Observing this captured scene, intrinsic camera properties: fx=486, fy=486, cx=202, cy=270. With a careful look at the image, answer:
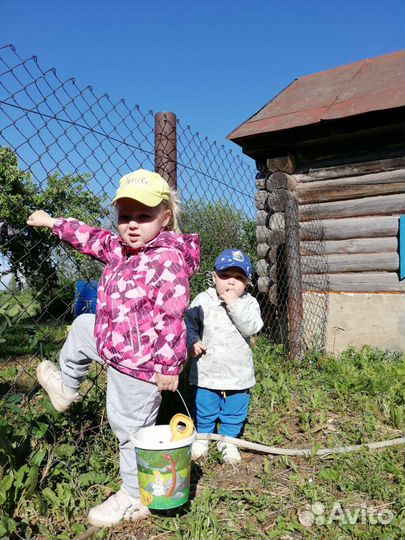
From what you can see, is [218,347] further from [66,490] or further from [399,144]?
[399,144]

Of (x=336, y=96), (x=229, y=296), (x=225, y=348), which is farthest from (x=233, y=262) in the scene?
(x=336, y=96)

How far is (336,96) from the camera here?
18.1 feet

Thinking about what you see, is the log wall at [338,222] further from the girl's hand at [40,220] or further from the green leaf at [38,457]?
the green leaf at [38,457]

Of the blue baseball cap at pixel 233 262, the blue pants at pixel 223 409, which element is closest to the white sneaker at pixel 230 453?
the blue pants at pixel 223 409

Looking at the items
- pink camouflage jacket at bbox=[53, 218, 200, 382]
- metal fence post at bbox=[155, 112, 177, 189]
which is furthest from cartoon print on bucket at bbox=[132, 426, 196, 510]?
metal fence post at bbox=[155, 112, 177, 189]

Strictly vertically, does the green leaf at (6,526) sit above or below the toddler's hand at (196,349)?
below

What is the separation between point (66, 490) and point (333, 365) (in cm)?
309

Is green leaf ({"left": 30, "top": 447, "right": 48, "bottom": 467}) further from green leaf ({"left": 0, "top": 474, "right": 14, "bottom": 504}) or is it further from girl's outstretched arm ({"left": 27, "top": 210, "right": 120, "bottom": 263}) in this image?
girl's outstretched arm ({"left": 27, "top": 210, "right": 120, "bottom": 263})

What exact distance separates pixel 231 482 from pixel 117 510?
0.72 meters

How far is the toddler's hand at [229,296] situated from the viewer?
286 centimetres

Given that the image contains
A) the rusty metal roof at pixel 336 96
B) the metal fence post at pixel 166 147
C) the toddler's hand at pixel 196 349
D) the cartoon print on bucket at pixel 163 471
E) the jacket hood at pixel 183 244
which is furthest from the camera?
the rusty metal roof at pixel 336 96

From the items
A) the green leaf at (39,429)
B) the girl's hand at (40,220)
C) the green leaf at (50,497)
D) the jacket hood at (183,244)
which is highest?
the girl's hand at (40,220)

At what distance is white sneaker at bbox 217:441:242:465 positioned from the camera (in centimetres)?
282

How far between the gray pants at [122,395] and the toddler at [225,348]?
2.36 ft
